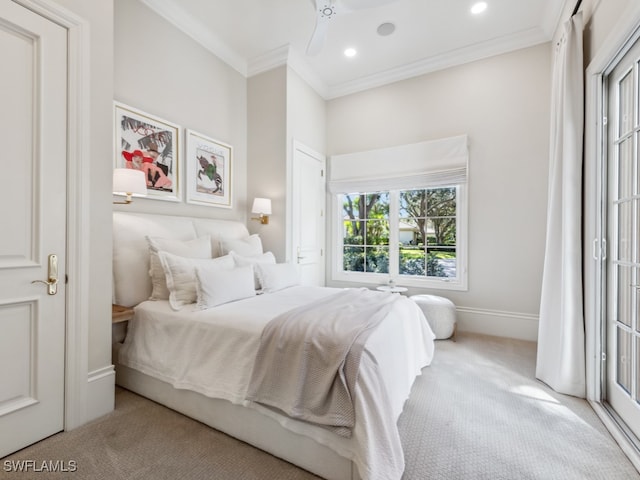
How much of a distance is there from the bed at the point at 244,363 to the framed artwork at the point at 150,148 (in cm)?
42

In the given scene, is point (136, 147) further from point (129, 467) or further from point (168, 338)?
point (129, 467)

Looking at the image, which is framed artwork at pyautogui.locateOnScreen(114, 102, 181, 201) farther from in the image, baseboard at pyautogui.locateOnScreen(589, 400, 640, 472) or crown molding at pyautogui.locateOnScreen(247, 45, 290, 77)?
baseboard at pyautogui.locateOnScreen(589, 400, 640, 472)

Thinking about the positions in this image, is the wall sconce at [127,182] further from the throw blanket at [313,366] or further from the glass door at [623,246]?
the glass door at [623,246]

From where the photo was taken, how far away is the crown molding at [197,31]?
9.06 ft

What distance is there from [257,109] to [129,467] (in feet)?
11.8

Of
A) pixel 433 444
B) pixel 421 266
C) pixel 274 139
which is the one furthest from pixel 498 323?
pixel 274 139

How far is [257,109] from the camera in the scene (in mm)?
3727

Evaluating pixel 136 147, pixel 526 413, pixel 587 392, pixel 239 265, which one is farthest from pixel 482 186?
pixel 136 147

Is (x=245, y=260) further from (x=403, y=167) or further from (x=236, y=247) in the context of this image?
(x=403, y=167)

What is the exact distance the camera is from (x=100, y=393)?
1844 mm

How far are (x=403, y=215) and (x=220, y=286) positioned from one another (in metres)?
2.78

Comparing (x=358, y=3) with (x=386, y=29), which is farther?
(x=386, y=29)

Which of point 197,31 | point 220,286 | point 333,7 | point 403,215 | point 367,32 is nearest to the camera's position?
point 220,286

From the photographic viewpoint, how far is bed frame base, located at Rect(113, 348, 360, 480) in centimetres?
137
